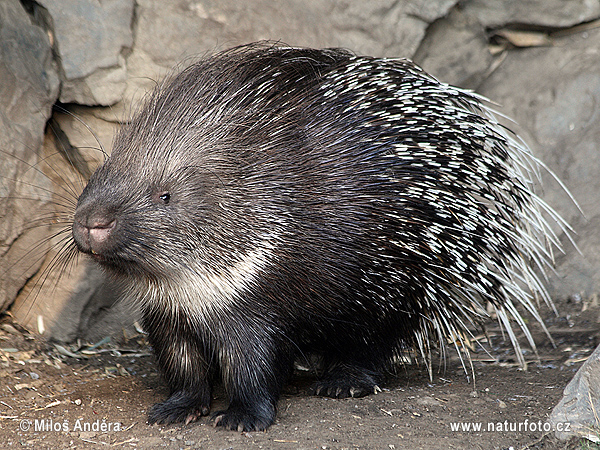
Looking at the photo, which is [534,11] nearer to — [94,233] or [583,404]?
[583,404]

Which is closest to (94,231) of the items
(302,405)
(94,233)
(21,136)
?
(94,233)

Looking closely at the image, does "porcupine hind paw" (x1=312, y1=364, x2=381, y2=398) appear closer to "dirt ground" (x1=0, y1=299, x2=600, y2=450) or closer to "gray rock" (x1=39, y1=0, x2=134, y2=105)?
"dirt ground" (x1=0, y1=299, x2=600, y2=450)

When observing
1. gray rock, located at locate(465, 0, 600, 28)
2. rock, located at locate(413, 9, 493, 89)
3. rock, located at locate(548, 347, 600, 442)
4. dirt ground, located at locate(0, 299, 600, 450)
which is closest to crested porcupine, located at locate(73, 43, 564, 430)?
dirt ground, located at locate(0, 299, 600, 450)

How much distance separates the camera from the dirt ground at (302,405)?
2541 millimetres

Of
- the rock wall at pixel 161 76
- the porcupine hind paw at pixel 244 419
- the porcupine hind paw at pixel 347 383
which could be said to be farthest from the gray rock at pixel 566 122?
the porcupine hind paw at pixel 244 419

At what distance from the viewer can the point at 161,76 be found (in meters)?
3.80

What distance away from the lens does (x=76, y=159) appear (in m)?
3.82

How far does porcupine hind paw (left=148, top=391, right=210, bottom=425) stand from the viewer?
279 centimetres

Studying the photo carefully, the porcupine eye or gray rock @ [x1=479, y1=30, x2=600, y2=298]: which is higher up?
gray rock @ [x1=479, y1=30, x2=600, y2=298]

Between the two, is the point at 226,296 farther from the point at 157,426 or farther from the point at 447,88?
the point at 447,88

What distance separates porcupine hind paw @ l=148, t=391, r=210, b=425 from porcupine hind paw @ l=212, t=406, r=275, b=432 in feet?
0.45

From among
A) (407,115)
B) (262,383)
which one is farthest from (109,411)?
(407,115)

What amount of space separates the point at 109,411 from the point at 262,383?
0.69m

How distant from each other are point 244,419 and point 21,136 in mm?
1913
